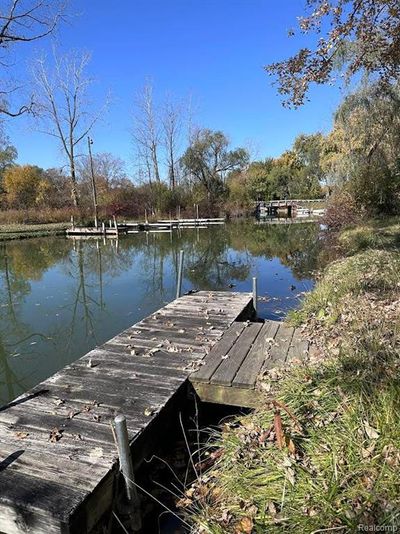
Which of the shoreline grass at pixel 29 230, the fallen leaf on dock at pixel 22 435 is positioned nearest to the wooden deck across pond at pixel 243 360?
the fallen leaf on dock at pixel 22 435

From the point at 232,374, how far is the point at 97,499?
1.77 meters

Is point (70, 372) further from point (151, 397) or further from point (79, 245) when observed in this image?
point (79, 245)

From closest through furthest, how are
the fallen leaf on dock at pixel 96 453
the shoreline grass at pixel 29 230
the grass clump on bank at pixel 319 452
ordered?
1. the grass clump on bank at pixel 319 452
2. the fallen leaf on dock at pixel 96 453
3. the shoreline grass at pixel 29 230

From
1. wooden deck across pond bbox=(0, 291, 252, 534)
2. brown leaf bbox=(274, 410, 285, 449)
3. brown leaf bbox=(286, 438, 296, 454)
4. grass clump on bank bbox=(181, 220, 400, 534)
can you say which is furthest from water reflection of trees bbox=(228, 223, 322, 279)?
brown leaf bbox=(286, 438, 296, 454)

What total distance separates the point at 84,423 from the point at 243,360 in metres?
1.81

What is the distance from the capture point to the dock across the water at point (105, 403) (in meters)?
2.32

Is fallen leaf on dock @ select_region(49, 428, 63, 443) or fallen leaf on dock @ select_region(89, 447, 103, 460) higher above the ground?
fallen leaf on dock @ select_region(49, 428, 63, 443)

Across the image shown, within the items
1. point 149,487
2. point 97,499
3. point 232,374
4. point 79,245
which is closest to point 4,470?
point 97,499

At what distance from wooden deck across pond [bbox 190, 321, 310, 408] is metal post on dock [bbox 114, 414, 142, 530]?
1295 millimetres

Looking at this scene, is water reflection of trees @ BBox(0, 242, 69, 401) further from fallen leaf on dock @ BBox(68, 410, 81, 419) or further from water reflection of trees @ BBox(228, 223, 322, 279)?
water reflection of trees @ BBox(228, 223, 322, 279)

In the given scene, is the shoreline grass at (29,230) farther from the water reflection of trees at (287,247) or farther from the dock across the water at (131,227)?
the water reflection of trees at (287,247)

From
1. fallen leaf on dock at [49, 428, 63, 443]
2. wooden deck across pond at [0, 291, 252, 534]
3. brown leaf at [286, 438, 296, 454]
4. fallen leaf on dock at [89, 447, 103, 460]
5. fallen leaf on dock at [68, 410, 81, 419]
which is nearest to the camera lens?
wooden deck across pond at [0, 291, 252, 534]

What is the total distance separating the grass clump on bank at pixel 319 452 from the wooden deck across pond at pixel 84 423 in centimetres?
64

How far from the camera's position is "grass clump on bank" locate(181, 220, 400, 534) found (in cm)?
199
